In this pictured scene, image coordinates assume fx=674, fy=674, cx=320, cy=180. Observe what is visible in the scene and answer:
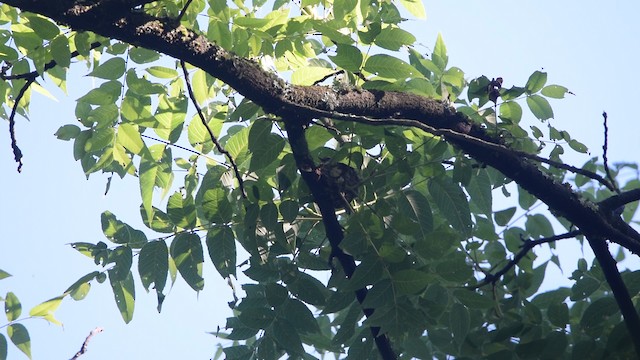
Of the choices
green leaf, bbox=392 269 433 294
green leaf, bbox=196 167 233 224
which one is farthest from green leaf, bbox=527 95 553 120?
green leaf, bbox=196 167 233 224

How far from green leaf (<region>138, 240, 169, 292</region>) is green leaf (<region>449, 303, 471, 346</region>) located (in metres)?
1.15

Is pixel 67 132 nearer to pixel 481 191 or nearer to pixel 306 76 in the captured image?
pixel 306 76

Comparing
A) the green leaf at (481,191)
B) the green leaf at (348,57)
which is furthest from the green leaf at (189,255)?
the green leaf at (481,191)

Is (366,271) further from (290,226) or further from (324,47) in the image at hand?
(324,47)

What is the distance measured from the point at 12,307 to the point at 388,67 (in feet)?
6.58

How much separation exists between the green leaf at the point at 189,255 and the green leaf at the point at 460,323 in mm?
998

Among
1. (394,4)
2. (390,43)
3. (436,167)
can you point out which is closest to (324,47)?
(394,4)

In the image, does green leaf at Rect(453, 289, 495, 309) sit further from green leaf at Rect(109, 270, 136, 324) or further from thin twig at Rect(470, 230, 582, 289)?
green leaf at Rect(109, 270, 136, 324)

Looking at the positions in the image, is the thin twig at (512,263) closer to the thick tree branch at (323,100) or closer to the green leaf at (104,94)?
the thick tree branch at (323,100)

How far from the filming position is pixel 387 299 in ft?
7.58

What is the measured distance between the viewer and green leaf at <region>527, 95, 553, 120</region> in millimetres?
2977

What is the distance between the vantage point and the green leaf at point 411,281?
225 cm

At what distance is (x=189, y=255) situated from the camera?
2.71 m

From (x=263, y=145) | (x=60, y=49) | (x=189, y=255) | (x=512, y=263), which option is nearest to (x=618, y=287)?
(x=512, y=263)
